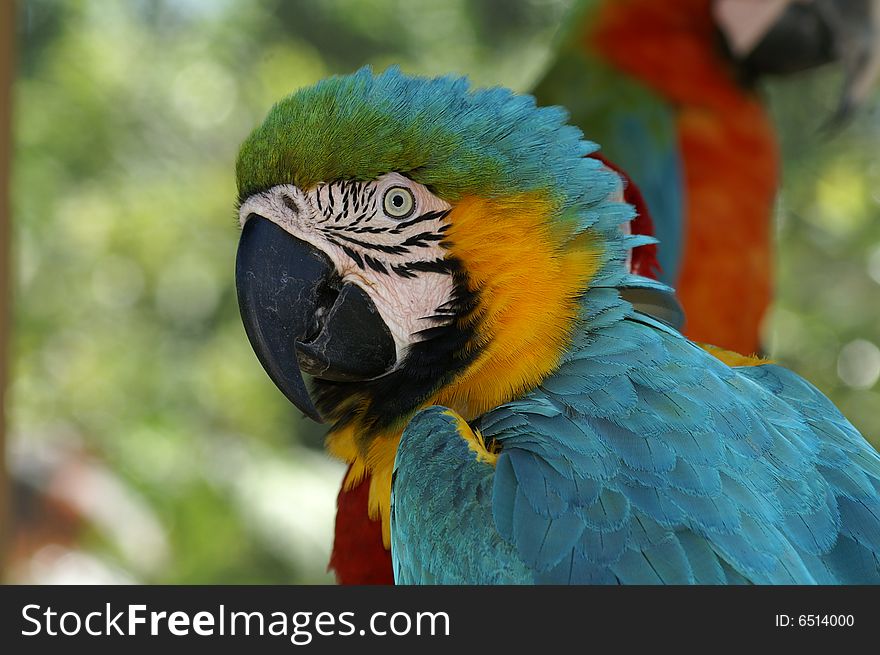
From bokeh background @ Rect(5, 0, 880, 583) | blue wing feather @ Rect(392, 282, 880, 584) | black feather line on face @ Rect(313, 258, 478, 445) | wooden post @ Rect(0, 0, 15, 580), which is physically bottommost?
blue wing feather @ Rect(392, 282, 880, 584)

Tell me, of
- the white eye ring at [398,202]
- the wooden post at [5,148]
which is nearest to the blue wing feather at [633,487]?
the white eye ring at [398,202]

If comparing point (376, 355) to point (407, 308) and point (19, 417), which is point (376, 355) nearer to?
point (407, 308)

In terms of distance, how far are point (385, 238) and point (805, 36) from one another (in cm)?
134

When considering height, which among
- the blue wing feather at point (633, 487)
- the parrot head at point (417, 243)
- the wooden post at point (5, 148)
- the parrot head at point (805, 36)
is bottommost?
Result: the blue wing feather at point (633, 487)

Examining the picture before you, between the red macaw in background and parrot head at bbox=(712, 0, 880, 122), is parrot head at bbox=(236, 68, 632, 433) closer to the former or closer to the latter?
the red macaw in background

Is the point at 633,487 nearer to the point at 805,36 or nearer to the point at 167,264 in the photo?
the point at 805,36

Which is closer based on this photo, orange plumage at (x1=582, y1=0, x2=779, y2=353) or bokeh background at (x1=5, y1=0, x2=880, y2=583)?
orange plumage at (x1=582, y1=0, x2=779, y2=353)

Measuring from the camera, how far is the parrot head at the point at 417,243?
815mm

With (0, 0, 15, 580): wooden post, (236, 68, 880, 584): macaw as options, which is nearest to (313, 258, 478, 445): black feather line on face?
(236, 68, 880, 584): macaw

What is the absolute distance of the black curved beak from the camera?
2.69 feet

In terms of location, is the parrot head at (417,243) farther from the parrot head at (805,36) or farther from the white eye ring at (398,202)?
the parrot head at (805,36)

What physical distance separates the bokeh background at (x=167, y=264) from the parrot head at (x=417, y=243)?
2.63 metres

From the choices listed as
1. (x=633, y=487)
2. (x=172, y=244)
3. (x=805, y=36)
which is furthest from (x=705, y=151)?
(x=172, y=244)

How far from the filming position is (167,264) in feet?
12.1
